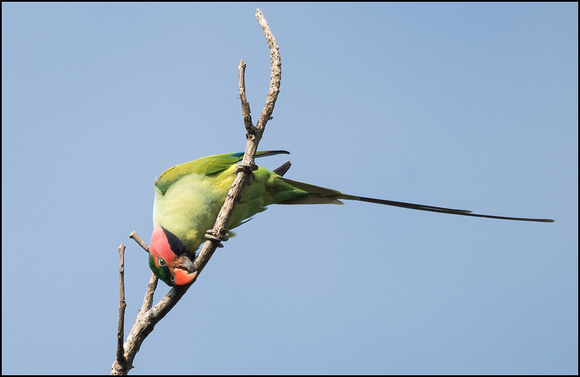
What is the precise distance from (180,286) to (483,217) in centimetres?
222

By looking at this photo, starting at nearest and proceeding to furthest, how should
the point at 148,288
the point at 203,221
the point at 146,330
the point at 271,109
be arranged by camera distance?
the point at 146,330 → the point at 271,109 → the point at 148,288 → the point at 203,221

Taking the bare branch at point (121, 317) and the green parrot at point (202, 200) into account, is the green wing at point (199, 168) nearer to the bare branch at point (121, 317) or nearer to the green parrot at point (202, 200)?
the green parrot at point (202, 200)

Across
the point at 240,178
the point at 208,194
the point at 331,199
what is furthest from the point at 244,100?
the point at 331,199

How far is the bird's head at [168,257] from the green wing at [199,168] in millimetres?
544

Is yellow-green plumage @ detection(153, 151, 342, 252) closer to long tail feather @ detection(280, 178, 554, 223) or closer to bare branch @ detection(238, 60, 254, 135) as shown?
long tail feather @ detection(280, 178, 554, 223)

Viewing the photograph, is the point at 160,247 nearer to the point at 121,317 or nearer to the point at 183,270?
the point at 183,270

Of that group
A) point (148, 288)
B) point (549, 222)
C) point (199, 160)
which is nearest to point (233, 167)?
point (199, 160)

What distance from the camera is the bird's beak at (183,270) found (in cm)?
361

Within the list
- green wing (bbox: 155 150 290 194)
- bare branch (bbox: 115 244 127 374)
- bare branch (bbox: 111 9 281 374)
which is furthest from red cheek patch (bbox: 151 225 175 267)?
bare branch (bbox: 115 244 127 374)

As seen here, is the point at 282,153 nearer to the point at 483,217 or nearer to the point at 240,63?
the point at 240,63

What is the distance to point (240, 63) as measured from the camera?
11.6 ft

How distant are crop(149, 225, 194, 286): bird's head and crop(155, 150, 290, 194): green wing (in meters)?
0.54

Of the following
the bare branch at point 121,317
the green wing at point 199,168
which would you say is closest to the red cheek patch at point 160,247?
the green wing at point 199,168

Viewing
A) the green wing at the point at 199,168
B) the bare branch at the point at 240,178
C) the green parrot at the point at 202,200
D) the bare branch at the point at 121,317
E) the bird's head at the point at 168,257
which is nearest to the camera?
the bare branch at the point at 121,317
